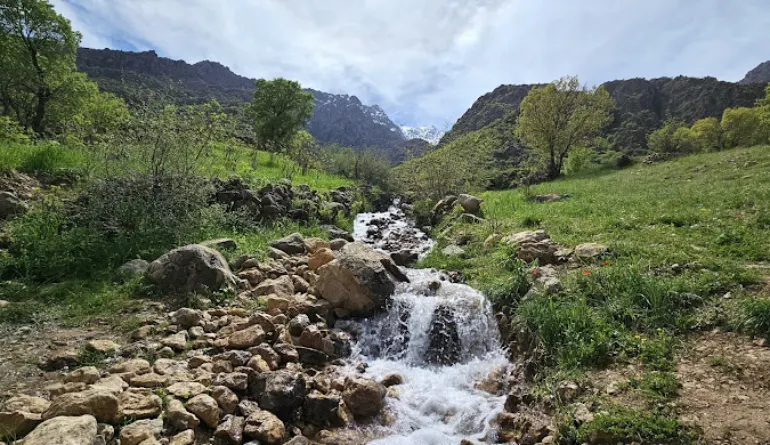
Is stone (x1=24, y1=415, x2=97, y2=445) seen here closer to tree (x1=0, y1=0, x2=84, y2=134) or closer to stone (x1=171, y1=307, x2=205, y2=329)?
stone (x1=171, y1=307, x2=205, y2=329)

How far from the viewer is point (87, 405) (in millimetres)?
3707

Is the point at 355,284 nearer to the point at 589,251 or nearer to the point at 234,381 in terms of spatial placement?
the point at 234,381

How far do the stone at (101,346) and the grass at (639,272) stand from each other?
21.4ft

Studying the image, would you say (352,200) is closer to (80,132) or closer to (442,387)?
(80,132)

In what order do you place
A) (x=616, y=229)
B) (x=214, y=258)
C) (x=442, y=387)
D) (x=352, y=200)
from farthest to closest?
(x=352, y=200), (x=616, y=229), (x=214, y=258), (x=442, y=387)

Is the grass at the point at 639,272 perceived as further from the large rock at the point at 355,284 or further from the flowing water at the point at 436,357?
the large rock at the point at 355,284

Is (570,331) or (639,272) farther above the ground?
(639,272)

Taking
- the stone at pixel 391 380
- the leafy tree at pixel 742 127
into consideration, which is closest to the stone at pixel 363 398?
the stone at pixel 391 380

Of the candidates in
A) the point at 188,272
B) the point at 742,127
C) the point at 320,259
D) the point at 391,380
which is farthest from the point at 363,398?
the point at 742,127

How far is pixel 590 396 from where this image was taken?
447 centimetres

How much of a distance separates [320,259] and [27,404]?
626cm

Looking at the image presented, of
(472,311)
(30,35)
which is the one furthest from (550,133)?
(30,35)

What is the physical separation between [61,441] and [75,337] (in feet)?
9.27

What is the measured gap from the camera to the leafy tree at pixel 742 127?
132 ft
